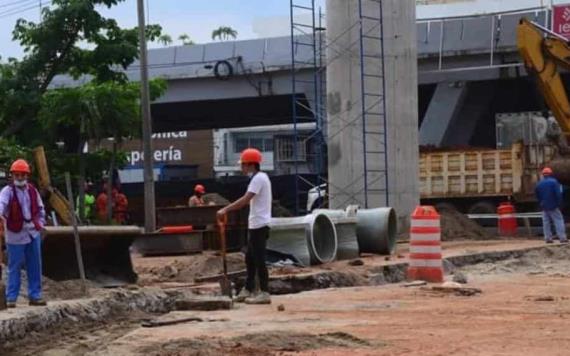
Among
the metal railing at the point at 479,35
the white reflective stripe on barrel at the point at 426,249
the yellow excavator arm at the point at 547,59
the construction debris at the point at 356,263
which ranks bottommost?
the construction debris at the point at 356,263

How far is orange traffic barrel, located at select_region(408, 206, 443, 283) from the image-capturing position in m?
17.1

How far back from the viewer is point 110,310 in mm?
→ 13344

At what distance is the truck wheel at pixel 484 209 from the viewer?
124ft

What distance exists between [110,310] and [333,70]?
17.7 meters

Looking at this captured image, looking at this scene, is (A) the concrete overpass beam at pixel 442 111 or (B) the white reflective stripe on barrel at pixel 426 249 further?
(A) the concrete overpass beam at pixel 442 111

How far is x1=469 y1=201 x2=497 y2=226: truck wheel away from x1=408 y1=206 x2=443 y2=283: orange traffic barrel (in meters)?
20.8

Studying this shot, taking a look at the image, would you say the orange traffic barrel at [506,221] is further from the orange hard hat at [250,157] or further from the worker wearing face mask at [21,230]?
the worker wearing face mask at [21,230]

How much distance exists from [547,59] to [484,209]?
743 cm

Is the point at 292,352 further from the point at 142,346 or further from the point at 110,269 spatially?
the point at 110,269

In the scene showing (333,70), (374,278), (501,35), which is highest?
(501,35)

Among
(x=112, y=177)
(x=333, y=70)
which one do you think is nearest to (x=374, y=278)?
(x=333, y=70)

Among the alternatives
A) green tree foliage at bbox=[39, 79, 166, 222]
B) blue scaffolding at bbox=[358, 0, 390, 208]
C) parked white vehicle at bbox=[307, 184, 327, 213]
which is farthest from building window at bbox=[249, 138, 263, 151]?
blue scaffolding at bbox=[358, 0, 390, 208]

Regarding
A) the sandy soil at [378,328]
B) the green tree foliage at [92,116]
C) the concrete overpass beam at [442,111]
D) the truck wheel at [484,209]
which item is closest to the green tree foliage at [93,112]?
the green tree foliage at [92,116]

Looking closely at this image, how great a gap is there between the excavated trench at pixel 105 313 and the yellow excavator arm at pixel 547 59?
1220 centimetres
